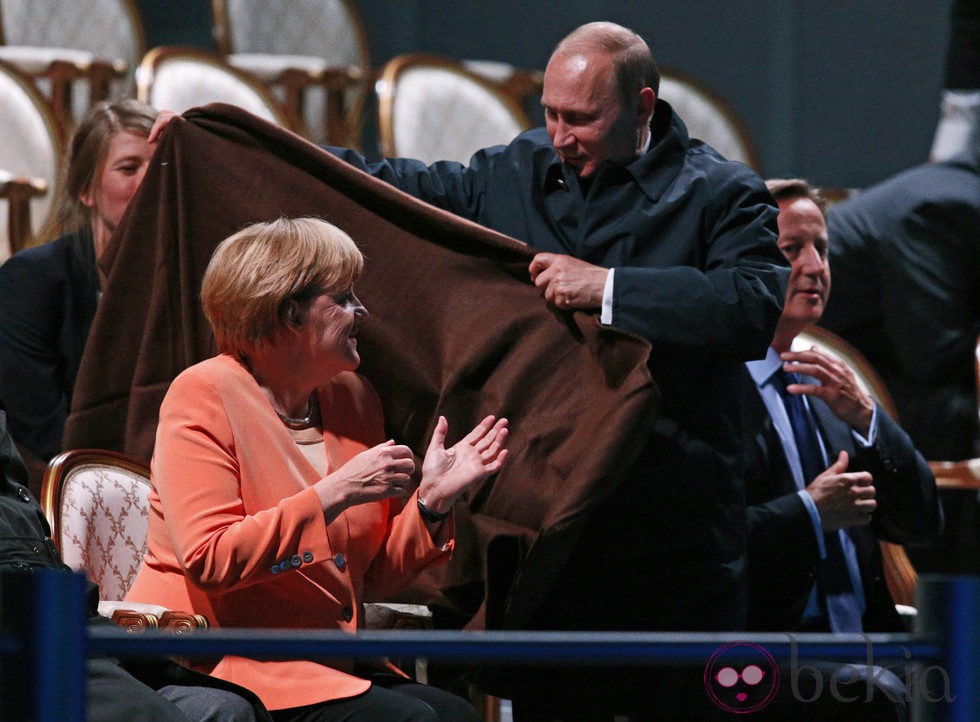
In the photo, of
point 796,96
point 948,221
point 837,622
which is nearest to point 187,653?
point 837,622

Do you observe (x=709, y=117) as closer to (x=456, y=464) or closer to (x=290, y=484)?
(x=456, y=464)

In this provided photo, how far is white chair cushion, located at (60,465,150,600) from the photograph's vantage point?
2.65 metres

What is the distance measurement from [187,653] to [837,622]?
1604mm

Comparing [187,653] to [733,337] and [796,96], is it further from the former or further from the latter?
[796,96]

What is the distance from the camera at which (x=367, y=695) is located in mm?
2273

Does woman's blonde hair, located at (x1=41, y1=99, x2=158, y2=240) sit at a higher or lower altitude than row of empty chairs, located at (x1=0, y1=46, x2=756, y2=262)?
higher

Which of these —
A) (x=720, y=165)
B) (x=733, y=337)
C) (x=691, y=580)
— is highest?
(x=720, y=165)

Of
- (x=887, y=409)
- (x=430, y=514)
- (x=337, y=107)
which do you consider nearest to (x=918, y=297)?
(x=887, y=409)

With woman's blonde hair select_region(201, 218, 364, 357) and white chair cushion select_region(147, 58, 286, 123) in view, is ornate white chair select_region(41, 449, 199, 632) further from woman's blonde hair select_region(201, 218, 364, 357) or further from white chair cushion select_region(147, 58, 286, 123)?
white chair cushion select_region(147, 58, 286, 123)

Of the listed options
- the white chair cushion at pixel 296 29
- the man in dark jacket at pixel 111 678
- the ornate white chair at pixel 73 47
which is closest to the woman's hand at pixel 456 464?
the man in dark jacket at pixel 111 678

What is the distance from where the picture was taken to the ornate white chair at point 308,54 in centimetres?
586

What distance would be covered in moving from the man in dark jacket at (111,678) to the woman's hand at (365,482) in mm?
299

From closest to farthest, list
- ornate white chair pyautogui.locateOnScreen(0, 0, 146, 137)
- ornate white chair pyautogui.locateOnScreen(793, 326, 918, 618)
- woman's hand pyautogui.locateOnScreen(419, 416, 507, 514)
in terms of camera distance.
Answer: woman's hand pyautogui.locateOnScreen(419, 416, 507, 514)
ornate white chair pyautogui.locateOnScreen(793, 326, 918, 618)
ornate white chair pyautogui.locateOnScreen(0, 0, 146, 137)

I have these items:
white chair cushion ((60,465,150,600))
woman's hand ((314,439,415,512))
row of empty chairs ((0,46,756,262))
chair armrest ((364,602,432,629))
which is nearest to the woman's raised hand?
woman's hand ((314,439,415,512))
